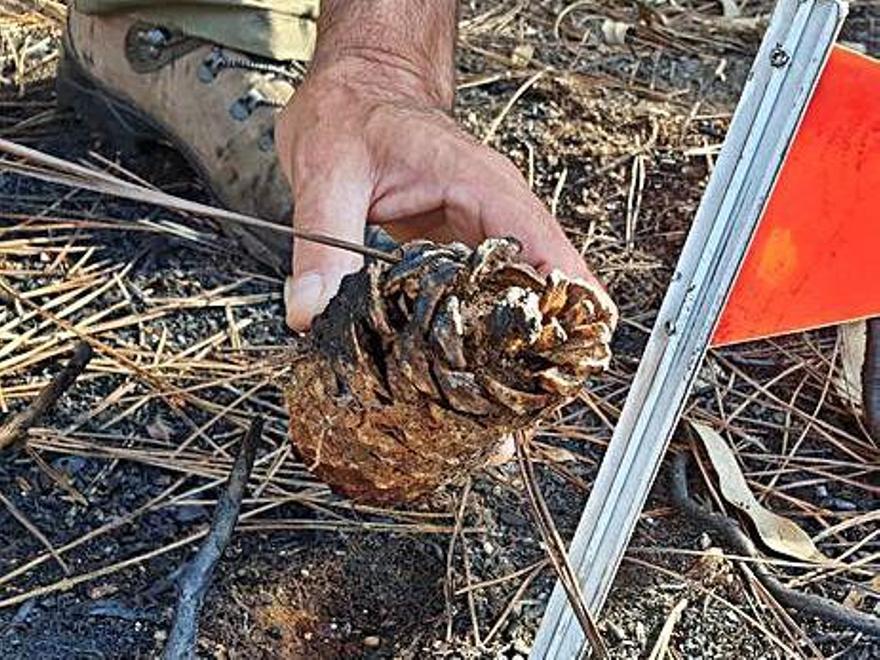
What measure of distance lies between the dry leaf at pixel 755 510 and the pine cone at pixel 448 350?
1.88 feet

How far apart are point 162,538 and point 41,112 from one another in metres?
1.08

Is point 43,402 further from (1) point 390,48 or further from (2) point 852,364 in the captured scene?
(2) point 852,364

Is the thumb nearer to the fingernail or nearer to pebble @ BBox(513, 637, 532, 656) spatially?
the fingernail

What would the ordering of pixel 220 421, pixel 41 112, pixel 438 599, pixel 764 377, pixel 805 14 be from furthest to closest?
pixel 41 112 < pixel 764 377 < pixel 220 421 < pixel 438 599 < pixel 805 14

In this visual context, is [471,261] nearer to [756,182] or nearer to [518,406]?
[518,406]

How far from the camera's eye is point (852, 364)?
206 centimetres

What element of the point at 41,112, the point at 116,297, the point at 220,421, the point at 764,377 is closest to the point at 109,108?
the point at 41,112

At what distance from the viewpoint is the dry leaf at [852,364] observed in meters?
2.04

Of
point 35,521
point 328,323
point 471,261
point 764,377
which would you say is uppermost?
point 471,261

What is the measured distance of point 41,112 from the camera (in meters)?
2.53

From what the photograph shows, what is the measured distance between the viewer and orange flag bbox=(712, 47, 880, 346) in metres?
1.39

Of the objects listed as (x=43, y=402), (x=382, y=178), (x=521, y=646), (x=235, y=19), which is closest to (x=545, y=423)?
(x=521, y=646)

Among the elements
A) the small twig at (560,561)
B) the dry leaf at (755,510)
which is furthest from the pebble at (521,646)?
the dry leaf at (755,510)

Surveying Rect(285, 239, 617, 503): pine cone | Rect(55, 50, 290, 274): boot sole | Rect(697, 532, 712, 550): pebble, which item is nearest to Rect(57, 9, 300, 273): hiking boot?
Rect(55, 50, 290, 274): boot sole
